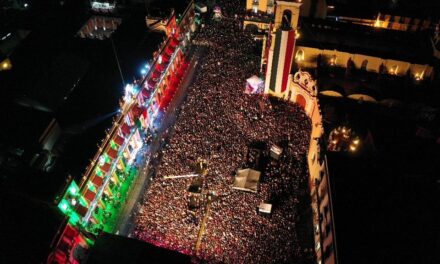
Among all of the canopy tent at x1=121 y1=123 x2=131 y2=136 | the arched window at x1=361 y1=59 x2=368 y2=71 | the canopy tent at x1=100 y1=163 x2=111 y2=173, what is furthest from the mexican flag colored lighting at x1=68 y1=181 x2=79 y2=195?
the arched window at x1=361 y1=59 x2=368 y2=71

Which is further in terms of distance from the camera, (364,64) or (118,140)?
(364,64)

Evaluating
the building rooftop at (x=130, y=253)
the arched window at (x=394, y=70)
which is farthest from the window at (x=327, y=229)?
the arched window at (x=394, y=70)

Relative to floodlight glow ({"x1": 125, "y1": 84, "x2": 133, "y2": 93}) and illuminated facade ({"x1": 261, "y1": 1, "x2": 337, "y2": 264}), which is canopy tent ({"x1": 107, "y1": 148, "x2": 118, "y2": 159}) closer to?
floodlight glow ({"x1": 125, "y1": 84, "x2": 133, "y2": 93})

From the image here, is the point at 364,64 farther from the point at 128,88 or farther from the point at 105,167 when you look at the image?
the point at 105,167

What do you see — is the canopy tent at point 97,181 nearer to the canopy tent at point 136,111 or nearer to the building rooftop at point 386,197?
the canopy tent at point 136,111

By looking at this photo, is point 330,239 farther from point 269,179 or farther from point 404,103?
point 404,103

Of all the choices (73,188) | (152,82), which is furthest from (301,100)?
(73,188)

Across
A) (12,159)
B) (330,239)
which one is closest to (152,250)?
(330,239)

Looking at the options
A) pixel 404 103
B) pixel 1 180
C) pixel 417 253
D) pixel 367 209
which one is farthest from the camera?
pixel 404 103
